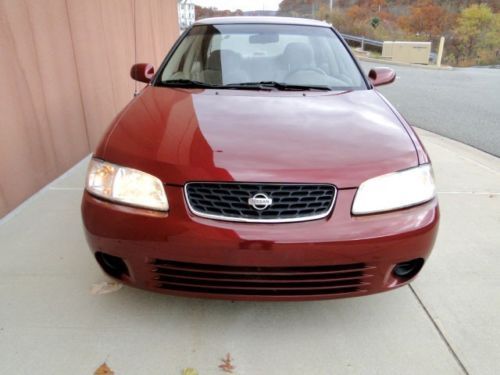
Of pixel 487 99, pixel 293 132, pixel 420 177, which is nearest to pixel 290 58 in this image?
pixel 293 132

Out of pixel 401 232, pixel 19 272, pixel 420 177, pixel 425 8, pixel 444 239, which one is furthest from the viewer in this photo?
pixel 425 8

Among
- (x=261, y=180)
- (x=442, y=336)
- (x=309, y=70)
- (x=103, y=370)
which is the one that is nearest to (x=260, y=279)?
(x=261, y=180)

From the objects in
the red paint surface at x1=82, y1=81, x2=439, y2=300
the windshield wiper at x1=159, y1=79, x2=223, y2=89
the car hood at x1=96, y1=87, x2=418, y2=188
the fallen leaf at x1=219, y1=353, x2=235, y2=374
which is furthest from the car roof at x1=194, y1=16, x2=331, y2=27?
the fallen leaf at x1=219, y1=353, x2=235, y2=374

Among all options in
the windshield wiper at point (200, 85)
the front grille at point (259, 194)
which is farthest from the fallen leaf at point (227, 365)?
the windshield wiper at point (200, 85)

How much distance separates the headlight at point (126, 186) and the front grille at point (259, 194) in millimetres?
148

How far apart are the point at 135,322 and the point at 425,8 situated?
53.8 meters

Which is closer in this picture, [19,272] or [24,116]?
[19,272]

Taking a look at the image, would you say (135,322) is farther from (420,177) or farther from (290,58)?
(290,58)

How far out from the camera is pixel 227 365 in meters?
1.96

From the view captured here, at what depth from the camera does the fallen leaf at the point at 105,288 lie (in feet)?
7.93

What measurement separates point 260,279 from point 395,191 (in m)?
0.73

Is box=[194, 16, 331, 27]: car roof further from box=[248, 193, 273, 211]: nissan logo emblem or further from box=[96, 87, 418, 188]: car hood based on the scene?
box=[248, 193, 273, 211]: nissan logo emblem

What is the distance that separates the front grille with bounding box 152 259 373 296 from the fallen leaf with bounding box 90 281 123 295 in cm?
56

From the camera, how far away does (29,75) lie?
11.8ft
